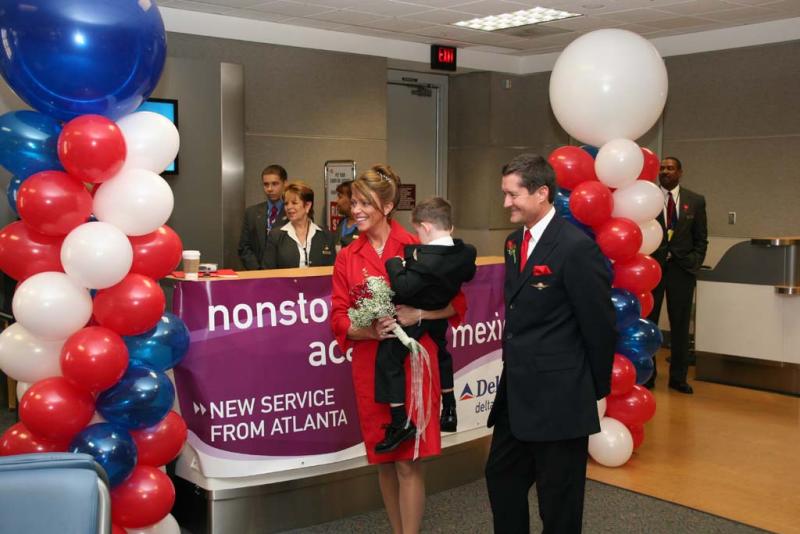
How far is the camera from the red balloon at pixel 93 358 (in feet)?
10.2

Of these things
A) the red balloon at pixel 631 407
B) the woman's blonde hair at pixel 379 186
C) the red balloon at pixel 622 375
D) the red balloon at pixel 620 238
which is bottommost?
the red balloon at pixel 631 407

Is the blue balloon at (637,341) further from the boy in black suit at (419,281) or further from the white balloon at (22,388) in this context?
the white balloon at (22,388)

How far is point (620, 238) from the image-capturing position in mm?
4848

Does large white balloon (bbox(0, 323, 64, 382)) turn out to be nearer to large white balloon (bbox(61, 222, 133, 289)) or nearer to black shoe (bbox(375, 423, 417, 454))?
large white balloon (bbox(61, 222, 133, 289))

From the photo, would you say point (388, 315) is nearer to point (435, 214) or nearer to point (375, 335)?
point (375, 335)

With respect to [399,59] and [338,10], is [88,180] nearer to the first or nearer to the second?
[338,10]

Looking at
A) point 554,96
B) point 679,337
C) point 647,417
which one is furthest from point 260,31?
point 647,417

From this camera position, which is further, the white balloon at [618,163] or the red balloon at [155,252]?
the white balloon at [618,163]

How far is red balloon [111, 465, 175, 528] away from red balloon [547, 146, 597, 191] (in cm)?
265

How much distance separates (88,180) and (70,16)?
0.55 m

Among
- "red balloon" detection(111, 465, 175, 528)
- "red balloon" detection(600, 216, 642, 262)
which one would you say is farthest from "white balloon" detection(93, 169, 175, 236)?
"red balloon" detection(600, 216, 642, 262)

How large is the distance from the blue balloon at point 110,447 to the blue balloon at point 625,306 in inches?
110

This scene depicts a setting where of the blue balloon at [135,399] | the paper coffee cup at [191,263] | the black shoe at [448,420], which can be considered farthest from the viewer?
the paper coffee cup at [191,263]

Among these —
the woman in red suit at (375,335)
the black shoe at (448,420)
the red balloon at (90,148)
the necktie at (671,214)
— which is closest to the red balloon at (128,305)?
the red balloon at (90,148)
